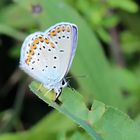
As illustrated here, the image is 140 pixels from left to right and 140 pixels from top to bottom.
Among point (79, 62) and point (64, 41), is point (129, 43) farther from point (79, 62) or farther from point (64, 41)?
point (64, 41)

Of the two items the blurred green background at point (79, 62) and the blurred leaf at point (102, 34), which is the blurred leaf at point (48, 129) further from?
the blurred leaf at point (102, 34)

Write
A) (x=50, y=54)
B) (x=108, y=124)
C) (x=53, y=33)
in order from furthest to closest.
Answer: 1. (x=50, y=54)
2. (x=53, y=33)
3. (x=108, y=124)

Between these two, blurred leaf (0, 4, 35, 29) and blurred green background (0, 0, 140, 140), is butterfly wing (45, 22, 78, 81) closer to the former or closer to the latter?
blurred green background (0, 0, 140, 140)

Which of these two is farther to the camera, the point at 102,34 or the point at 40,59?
the point at 102,34

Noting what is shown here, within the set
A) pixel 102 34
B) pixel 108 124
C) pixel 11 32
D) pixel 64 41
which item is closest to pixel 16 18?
pixel 11 32

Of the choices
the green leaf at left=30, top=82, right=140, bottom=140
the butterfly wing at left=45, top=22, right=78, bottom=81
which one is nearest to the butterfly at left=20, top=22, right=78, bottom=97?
the butterfly wing at left=45, top=22, right=78, bottom=81

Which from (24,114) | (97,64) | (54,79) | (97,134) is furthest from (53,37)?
(24,114)

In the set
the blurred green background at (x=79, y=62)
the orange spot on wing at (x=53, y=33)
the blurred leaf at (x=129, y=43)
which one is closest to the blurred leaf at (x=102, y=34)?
the blurred green background at (x=79, y=62)
